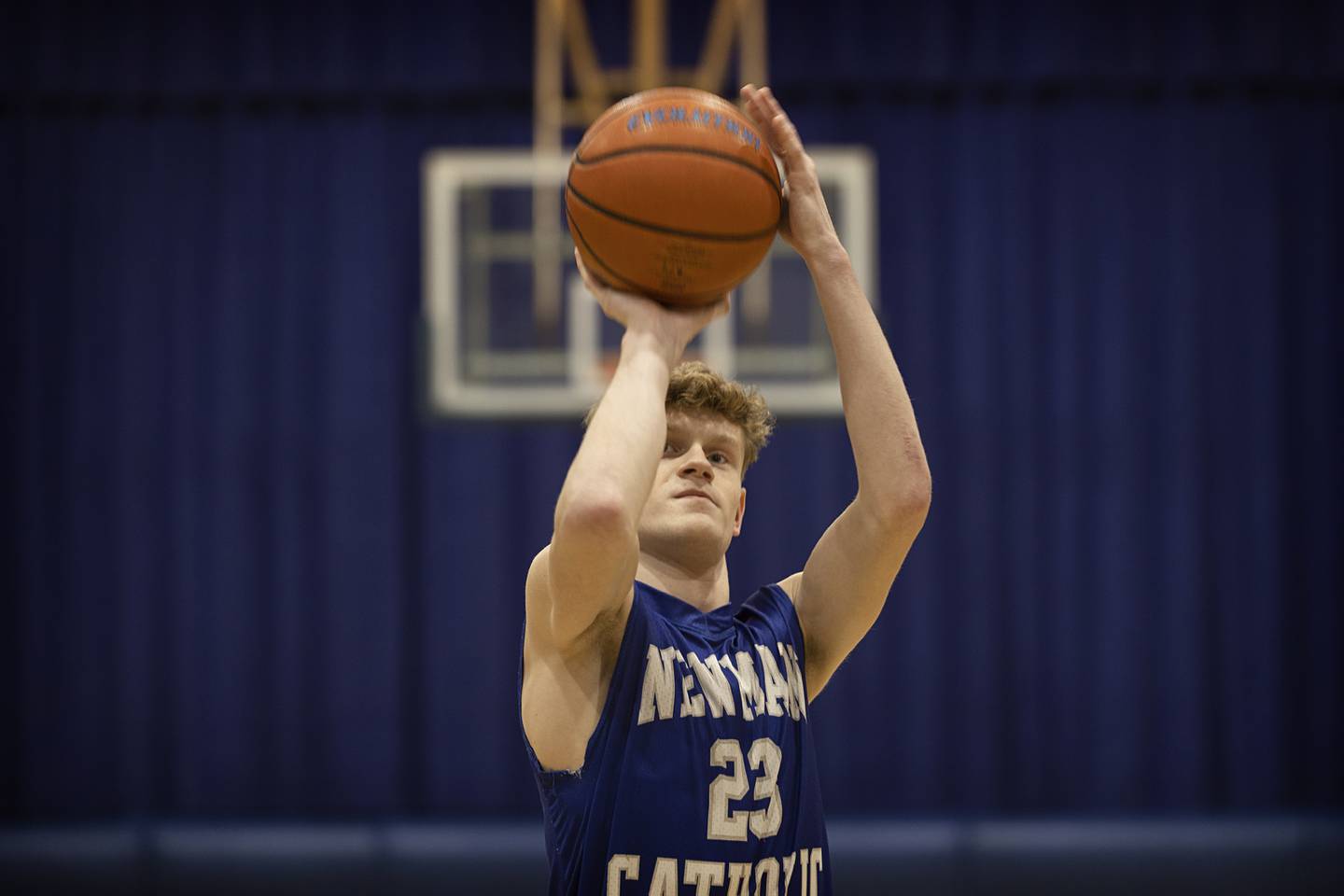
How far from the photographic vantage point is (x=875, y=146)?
21.2ft

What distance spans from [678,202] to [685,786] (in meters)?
0.79

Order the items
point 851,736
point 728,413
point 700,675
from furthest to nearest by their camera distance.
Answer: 1. point 851,736
2. point 728,413
3. point 700,675

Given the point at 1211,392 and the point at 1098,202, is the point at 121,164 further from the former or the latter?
the point at 1211,392

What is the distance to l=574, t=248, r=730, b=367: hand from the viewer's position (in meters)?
1.76

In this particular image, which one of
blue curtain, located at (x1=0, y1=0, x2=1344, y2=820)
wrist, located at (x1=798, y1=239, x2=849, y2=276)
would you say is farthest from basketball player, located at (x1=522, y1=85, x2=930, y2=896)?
blue curtain, located at (x1=0, y1=0, x2=1344, y2=820)

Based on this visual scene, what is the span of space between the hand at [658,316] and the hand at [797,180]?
0.16 metres

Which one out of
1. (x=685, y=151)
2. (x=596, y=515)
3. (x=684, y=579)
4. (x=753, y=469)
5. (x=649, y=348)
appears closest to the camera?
(x=596, y=515)

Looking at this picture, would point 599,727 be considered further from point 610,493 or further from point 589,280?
point 589,280

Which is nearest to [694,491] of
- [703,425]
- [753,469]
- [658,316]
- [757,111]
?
[703,425]

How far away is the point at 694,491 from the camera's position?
1929 millimetres

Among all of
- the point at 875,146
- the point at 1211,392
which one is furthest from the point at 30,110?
the point at 1211,392

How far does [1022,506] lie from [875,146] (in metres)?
1.87

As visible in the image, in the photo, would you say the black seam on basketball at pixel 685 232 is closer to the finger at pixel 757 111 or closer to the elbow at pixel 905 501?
the finger at pixel 757 111

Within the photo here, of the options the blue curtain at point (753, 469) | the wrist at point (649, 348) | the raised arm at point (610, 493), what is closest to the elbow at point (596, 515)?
the raised arm at point (610, 493)
